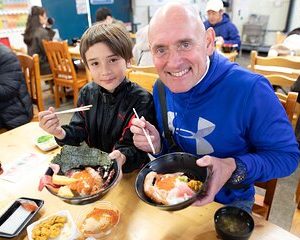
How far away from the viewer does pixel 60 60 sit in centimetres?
410

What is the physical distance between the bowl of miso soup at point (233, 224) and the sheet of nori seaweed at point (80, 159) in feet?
1.45

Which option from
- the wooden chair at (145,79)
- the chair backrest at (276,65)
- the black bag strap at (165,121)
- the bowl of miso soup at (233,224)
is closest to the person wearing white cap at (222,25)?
the chair backrest at (276,65)

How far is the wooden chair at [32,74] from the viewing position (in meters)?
2.35

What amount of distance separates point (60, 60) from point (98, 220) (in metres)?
3.59

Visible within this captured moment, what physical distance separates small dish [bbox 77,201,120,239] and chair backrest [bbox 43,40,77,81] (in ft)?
10.7

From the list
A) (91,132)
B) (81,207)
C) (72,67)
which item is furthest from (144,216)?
(72,67)

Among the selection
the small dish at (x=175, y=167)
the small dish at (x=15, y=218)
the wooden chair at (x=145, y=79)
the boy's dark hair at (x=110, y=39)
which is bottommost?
the small dish at (x=15, y=218)

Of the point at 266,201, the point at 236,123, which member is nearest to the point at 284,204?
the point at 266,201

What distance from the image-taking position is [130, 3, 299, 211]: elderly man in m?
1.02

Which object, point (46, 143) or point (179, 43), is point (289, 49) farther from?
point (46, 143)

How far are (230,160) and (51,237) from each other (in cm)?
66

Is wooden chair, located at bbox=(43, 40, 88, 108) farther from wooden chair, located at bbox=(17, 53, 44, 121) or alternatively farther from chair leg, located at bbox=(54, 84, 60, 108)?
wooden chair, located at bbox=(17, 53, 44, 121)

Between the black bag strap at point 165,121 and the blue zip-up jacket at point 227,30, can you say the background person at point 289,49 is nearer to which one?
the blue zip-up jacket at point 227,30

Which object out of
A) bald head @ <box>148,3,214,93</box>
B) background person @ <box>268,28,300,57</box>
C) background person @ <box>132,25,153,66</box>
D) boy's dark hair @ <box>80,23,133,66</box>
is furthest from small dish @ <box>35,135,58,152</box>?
background person @ <box>268,28,300,57</box>
